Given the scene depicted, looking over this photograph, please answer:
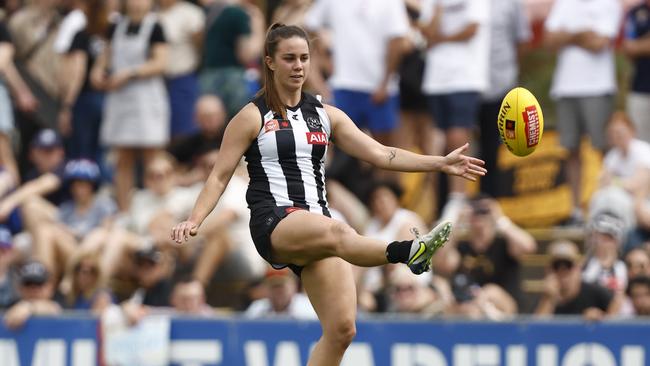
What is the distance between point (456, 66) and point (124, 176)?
373cm

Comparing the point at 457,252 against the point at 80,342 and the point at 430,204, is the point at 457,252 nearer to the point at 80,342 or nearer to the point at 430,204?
the point at 430,204

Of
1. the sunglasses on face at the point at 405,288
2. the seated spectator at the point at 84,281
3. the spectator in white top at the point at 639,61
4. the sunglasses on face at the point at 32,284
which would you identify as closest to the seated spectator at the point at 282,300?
the sunglasses on face at the point at 405,288

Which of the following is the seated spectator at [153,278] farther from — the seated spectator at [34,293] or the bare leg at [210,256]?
the seated spectator at [34,293]

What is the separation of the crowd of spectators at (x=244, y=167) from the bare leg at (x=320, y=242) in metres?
3.71

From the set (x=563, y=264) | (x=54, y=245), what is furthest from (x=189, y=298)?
(x=563, y=264)

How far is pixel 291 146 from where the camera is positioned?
32.2ft

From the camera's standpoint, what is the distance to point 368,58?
1505 centimetres

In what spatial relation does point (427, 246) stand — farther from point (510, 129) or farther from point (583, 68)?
point (583, 68)

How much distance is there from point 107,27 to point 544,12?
14.6 feet

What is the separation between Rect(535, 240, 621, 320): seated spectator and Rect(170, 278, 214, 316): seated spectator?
119 inches

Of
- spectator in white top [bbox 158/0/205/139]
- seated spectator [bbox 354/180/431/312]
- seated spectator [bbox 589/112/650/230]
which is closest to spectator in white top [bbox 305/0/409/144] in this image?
seated spectator [bbox 354/180/431/312]

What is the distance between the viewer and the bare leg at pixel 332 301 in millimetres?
9828

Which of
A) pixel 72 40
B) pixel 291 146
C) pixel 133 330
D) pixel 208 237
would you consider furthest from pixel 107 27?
pixel 291 146

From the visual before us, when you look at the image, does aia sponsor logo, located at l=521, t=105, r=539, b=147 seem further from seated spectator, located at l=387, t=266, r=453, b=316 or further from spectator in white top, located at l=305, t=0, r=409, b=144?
spectator in white top, located at l=305, t=0, r=409, b=144
